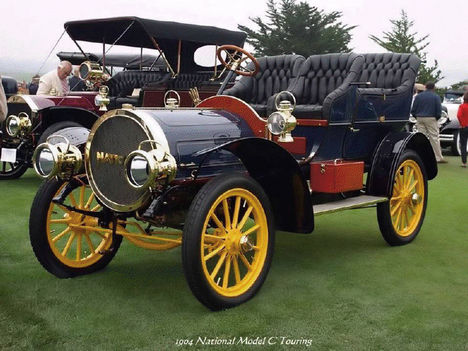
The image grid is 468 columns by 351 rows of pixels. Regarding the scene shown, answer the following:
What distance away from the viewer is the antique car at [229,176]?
318cm

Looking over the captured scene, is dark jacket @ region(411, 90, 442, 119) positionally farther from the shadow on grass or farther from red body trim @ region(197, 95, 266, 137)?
the shadow on grass

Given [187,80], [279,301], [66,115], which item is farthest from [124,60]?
[279,301]

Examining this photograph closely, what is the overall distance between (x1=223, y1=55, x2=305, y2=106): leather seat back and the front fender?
157 cm

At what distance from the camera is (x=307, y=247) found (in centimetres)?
452

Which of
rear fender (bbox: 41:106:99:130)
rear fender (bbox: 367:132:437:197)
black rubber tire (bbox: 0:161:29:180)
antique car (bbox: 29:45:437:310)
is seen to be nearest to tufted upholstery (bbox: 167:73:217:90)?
rear fender (bbox: 41:106:99:130)

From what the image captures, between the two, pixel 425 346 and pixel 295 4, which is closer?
pixel 425 346

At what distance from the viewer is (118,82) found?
28.1 feet

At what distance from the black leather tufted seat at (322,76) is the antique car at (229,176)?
1cm

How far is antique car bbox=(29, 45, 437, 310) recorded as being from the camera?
3180mm

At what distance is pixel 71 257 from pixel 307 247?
5.42 feet

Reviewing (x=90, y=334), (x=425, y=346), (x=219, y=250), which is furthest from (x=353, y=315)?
(x=90, y=334)

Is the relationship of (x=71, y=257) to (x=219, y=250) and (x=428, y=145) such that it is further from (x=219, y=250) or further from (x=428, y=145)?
(x=428, y=145)

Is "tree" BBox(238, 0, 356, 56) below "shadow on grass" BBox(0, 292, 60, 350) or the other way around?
the other way around

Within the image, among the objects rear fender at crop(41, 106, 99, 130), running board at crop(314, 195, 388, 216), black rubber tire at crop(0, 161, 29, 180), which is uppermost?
rear fender at crop(41, 106, 99, 130)
